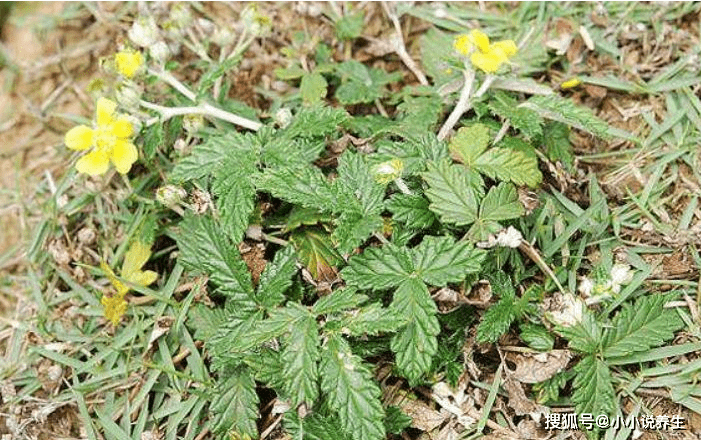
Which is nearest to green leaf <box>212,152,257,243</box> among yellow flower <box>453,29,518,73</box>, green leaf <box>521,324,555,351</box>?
yellow flower <box>453,29,518,73</box>

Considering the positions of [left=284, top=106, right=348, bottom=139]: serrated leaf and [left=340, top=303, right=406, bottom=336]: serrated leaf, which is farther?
[left=284, top=106, right=348, bottom=139]: serrated leaf

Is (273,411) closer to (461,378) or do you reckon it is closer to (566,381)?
(461,378)

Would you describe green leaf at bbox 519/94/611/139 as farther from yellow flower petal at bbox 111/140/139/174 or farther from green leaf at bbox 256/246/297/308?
yellow flower petal at bbox 111/140/139/174

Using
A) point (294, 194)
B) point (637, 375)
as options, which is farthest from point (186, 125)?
point (637, 375)

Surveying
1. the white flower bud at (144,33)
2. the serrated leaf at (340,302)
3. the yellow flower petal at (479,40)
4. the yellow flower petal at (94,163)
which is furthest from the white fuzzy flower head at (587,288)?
the white flower bud at (144,33)

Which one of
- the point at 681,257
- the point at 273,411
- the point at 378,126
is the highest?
the point at 378,126

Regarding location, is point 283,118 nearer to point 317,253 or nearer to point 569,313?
point 317,253

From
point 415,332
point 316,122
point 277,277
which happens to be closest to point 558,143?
point 316,122

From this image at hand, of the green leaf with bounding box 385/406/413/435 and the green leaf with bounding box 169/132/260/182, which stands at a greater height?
the green leaf with bounding box 169/132/260/182
